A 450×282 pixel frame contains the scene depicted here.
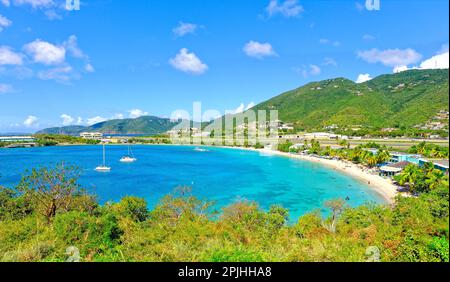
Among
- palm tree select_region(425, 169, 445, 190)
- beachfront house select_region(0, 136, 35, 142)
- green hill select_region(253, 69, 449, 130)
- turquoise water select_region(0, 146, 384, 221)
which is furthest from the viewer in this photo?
beachfront house select_region(0, 136, 35, 142)

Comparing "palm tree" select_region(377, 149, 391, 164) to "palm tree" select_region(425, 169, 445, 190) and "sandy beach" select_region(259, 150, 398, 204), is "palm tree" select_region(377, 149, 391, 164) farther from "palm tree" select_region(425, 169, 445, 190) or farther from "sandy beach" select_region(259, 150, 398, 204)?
"palm tree" select_region(425, 169, 445, 190)

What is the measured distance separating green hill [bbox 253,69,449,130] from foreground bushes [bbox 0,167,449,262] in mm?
18442

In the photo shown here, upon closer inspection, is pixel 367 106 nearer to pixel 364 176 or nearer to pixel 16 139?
pixel 364 176

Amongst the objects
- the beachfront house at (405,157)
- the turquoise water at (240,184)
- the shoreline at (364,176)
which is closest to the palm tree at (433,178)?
the shoreline at (364,176)

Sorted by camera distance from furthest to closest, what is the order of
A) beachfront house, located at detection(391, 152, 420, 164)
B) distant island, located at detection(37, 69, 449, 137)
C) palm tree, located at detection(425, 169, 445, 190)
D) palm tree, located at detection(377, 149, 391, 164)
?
distant island, located at detection(37, 69, 449, 137)
palm tree, located at detection(377, 149, 391, 164)
beachfront house, located at detection(391, 152, 420, 164)
palm tree, located at detection(425, 169, 445, 190)

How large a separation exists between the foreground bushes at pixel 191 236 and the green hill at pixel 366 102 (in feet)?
60.5

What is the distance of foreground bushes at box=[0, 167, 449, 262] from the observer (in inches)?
127

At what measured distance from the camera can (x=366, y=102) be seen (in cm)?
5341

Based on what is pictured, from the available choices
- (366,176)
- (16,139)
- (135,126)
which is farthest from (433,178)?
(135,126)

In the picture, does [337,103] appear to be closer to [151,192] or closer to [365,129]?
[365,129]

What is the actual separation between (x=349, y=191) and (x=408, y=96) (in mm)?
28044

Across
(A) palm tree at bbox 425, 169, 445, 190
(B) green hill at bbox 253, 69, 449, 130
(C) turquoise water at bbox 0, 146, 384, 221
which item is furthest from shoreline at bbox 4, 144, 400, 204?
(B) green hill at bbox 253, 69, 449, 130

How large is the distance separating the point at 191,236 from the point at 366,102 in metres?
57.1
